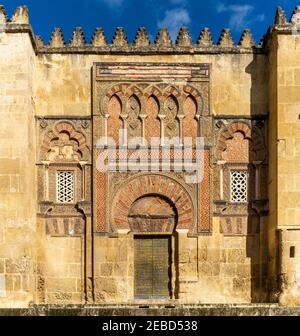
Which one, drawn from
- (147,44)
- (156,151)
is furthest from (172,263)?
(147,44)

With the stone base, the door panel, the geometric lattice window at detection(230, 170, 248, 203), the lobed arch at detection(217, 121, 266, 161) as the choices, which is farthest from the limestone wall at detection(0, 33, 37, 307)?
the geometric lattice window at detection(230, 170, 248, 203)

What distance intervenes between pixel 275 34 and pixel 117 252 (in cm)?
411

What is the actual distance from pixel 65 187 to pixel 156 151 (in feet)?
5.05

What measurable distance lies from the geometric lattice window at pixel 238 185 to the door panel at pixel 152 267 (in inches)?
49.4

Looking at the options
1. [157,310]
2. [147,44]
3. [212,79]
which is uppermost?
[147,44]

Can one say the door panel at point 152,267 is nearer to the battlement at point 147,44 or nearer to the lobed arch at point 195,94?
the lobed arch at point 195,94

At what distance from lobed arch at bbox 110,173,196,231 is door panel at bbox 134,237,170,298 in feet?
1.21

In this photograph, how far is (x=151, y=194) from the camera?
41.6ft

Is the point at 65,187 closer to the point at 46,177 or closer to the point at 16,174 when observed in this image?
the point at 46,177

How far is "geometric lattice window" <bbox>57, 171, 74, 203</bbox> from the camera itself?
12.7 meters

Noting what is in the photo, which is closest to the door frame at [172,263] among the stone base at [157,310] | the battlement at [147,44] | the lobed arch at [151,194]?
the lobed arch at [151,194]

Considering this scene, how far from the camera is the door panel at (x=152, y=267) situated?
12.6 meters
